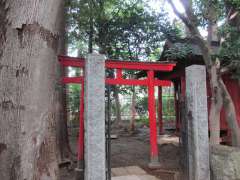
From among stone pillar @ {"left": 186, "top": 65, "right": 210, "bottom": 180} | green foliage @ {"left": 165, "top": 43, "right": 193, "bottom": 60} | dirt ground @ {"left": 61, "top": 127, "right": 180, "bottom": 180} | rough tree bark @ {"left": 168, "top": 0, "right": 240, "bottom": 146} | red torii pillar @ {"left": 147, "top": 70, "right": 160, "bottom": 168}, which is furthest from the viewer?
green foliage @ {"left": 165, "top": 43, "right": 193, "bottom": 60}

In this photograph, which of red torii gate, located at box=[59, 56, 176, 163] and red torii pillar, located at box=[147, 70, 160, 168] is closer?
red torii gate, located at box=[59, 56, 176, 163]

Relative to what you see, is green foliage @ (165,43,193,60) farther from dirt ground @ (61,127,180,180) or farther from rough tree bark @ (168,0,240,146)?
dirt ground @ (61,127,180,180)

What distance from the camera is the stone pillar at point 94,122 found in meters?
4.32

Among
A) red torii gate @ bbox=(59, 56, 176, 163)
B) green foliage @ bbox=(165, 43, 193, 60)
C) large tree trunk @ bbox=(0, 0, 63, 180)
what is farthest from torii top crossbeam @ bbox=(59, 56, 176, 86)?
large tree trunk @ bbox=(0, 0, 63, 180)

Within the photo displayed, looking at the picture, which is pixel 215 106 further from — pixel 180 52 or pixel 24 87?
pixel 24 87

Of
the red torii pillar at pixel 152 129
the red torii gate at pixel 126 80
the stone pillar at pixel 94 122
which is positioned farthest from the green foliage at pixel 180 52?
the stone pillar at pixel 94 122

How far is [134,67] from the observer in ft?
23.8

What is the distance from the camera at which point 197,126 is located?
15.4ft

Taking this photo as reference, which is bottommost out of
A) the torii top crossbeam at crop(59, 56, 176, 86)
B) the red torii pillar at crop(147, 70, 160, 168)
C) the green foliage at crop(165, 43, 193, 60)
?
the red torii pillar at crop(147, 70, 160, 168)

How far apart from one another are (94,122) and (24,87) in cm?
121

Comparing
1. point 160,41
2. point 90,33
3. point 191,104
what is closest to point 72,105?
point 90,33

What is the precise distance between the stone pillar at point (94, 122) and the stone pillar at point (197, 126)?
156 cm

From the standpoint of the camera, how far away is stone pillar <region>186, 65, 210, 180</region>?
4691mm

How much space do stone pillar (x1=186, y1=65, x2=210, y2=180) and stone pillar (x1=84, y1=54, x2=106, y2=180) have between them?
1561 mm
